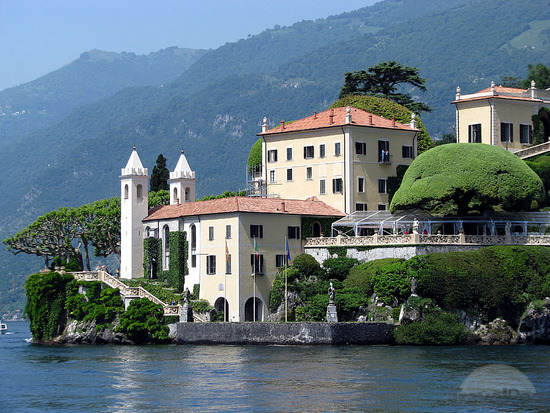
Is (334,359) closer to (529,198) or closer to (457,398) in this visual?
(457,398)

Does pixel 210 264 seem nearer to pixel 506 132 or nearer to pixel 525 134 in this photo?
pixel 506 132

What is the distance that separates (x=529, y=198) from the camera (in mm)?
77312

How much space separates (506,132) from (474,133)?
2.64m

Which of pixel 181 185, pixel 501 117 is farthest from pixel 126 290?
pixel 501 117

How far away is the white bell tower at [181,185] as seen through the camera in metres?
91.7

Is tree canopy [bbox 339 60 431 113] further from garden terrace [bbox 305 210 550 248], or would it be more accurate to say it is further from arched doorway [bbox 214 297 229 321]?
arched doorway [bbox 214 297 229 321]

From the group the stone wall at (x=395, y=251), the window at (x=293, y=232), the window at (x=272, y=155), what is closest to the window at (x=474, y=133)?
the window at (x=272, y=155)

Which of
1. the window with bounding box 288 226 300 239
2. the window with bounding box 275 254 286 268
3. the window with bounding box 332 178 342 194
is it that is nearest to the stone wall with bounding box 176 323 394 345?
the window with bounding box 275 254 286 268

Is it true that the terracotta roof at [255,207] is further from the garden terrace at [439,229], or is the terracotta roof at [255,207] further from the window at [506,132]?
the window at [506,132]

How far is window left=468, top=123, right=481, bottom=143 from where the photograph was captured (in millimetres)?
93188

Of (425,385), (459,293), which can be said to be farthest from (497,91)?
(425,385)

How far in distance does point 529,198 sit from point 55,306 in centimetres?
3538

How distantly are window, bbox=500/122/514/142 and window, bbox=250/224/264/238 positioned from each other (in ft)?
82.5

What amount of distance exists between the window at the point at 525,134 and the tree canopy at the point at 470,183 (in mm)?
15851
